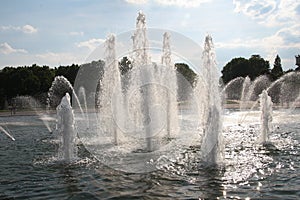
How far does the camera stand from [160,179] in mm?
9188

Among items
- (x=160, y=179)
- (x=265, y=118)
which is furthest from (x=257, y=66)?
(x=160, y=179)

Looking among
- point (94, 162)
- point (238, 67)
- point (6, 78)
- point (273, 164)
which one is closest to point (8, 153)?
point (94, 162)

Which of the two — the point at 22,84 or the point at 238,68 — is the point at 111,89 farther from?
the point at 238,68

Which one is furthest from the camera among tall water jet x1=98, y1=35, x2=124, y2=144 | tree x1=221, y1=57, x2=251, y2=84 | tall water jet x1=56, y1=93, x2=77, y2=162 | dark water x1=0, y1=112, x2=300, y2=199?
tree x1=221, y1=57, x2=251, y2=84

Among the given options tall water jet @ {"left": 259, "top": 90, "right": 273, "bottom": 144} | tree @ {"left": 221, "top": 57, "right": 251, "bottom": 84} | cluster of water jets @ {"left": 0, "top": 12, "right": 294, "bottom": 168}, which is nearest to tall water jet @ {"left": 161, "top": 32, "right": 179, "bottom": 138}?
cluster of water jets @ {"left": 0, "top": 12, "right": 294, "bottom": 168}

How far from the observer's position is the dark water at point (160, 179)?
26.3 ft

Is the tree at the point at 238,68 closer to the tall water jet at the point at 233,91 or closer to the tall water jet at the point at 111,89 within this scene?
the tall water jet at the point at 233,91

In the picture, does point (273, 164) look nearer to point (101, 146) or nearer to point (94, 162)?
point (94, 162)

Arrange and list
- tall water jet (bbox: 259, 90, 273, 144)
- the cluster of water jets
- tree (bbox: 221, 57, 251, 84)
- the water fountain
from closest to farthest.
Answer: the water fountain < the cluster of water jets < tall water jet (bbox: 259, 90, 273, 144) < tree (bbox: 221, 57, 251, 84)

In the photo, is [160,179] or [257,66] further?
[257,66]

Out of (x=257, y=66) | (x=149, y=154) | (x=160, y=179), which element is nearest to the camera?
(x=160, y=179)

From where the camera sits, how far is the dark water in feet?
26.3

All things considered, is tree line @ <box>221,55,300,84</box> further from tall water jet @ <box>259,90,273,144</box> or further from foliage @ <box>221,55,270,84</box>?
tall water jet @ <box>259,90,273,144</box>

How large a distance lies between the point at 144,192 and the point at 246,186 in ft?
7.90
